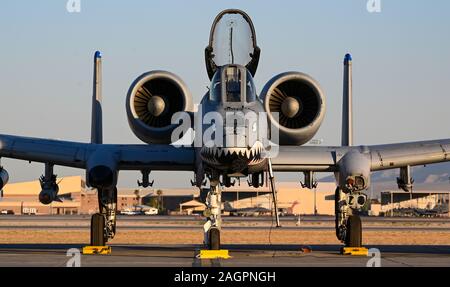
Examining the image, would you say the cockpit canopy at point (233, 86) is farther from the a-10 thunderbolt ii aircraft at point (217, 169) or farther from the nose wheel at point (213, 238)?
the nose wheel at point (213, 238)

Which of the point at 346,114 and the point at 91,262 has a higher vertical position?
the point at 346,114

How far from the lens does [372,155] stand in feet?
80.3

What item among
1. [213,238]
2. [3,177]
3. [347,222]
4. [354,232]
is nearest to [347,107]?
[347,222]

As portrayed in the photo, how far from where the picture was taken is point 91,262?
19.8m

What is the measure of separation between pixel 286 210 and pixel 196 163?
109 metres

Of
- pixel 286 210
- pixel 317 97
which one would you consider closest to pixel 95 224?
pixel 317 97

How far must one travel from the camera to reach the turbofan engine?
24062 mm

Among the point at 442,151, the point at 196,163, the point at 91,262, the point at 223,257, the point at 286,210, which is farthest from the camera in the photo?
→ the point at 286,210

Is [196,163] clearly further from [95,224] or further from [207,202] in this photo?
[95,224]

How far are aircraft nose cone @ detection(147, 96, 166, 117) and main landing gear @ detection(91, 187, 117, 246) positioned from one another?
2.29 m

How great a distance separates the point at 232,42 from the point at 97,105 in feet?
17.6
